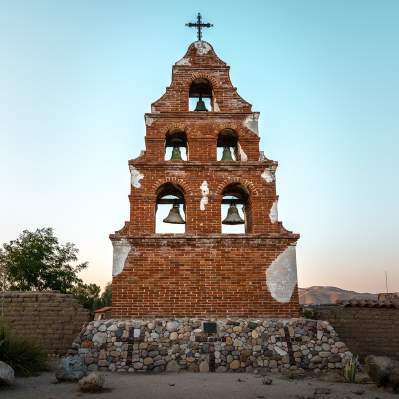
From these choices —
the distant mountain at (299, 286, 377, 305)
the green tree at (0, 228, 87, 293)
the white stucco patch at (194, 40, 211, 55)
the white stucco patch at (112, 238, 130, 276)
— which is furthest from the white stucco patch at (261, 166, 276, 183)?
the distant mountain at (299, 286, 377, 305)

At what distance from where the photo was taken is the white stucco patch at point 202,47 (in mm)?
12387

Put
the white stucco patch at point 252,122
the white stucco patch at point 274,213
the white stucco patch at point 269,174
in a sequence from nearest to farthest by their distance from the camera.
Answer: the white stucco patch at point 274,213 < the white stucco patch at point 269,174 < the white stucco patch at point 252,122

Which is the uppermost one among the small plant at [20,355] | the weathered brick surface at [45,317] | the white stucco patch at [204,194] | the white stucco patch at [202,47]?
the white stucco patch at [202,47]

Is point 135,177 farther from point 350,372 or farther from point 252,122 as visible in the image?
point 350,372

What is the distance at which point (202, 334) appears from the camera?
918cm

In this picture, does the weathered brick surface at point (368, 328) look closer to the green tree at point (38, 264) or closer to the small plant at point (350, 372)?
the small plant at point (350, 372)

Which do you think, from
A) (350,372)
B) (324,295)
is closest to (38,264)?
(350,372)

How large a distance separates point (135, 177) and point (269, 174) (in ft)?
11.2

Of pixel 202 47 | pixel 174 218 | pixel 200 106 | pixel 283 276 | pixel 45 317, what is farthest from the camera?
pixel 202 47

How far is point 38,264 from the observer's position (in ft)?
68.5

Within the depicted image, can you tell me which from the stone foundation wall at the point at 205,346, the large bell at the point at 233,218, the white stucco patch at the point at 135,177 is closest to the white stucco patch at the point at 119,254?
the stone foundation wall at the point at 205,346

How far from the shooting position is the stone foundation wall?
29.0 feet

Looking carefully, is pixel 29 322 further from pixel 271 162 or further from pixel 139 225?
pixel 271 162

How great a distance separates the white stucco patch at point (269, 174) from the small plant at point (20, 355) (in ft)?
21.8
